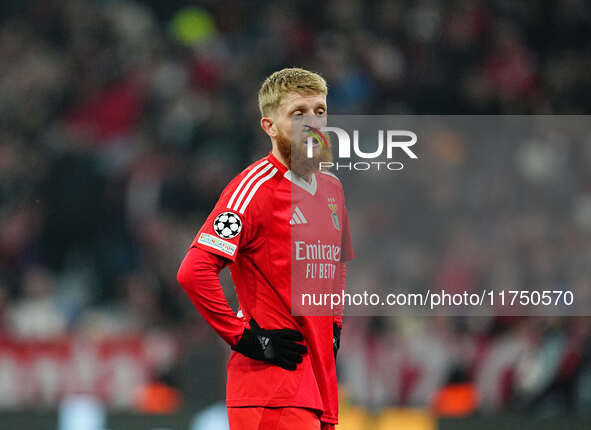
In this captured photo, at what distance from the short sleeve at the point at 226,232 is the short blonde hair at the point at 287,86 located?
1.30 feet

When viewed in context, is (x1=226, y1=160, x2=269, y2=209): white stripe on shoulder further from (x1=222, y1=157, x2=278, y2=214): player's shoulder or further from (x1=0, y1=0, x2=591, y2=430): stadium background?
(x1=0, y1=0, x2=591, y2=430): stadium background

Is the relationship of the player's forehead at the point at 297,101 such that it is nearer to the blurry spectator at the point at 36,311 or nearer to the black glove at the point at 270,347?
the black glove at the point at 270,347

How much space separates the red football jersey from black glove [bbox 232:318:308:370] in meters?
0.04

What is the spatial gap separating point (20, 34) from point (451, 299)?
710 cm

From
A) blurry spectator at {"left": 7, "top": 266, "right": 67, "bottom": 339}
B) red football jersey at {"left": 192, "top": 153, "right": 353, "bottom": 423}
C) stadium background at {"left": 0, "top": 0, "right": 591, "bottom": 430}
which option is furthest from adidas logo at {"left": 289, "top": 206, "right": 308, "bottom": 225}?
blurry spectator at {"left": 7, "top": 266, "right": 67, "bottom": 339}

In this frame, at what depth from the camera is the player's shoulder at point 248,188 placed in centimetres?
377

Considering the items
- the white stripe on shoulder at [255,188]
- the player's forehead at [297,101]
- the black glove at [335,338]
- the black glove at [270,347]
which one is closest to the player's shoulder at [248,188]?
the white stripe on shoulder at [255,188]

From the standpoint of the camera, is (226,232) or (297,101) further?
(297,101)

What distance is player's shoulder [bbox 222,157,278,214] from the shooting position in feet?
12.4

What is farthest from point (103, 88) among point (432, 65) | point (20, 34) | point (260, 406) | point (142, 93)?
point (260, 406)

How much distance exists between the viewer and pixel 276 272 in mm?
3797

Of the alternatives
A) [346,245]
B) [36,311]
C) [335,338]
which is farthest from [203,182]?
[335,338]

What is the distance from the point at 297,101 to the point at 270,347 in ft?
3.01

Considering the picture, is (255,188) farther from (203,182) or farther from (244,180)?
(203,182)
